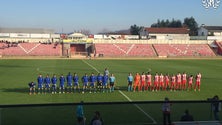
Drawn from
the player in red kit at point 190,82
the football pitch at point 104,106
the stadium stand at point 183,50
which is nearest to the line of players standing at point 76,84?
the football pitch at point 104,106

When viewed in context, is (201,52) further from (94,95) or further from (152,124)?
(152,124)

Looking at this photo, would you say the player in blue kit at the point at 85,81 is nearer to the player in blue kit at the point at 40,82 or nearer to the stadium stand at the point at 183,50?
the player in blue kit at the point at 40,82

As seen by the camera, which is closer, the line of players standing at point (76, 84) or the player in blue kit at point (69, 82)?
the line of players standing at point (76, 84)

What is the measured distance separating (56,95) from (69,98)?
1.44m

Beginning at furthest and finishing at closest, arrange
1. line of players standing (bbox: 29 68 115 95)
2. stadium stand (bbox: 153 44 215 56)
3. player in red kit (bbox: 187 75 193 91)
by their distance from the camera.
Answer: stadium stand (bbox: 153 44 215 56) → player in red kit (bbox: 187 75 193 91) → line of players standing (bbox: 29 68 115 95)

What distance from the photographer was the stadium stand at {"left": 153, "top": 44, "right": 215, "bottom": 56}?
3201 inches

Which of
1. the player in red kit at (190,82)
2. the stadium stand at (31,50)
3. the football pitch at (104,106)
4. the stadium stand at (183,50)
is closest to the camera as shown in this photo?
the football pitch at (104,106)

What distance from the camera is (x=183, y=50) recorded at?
83.6 meters

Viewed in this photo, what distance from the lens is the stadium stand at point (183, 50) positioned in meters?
81.3

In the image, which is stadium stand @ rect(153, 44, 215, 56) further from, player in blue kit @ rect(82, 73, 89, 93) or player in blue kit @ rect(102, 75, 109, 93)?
player in blue kit @ rect(82, 73, 89, 93)

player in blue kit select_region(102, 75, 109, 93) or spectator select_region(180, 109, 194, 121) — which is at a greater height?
spectator select_region(180, 109, 194, 121)

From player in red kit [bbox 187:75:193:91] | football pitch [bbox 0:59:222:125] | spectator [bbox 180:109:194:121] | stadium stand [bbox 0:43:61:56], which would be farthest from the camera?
stadium stand [bbox 0:43:61:56]

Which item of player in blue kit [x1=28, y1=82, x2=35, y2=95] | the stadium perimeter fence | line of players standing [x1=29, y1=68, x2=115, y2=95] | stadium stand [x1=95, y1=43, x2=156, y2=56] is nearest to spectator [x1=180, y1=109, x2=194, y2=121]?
the stadium perimeter fence

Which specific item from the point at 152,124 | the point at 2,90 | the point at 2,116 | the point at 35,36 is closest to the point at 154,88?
the point at 2,90
